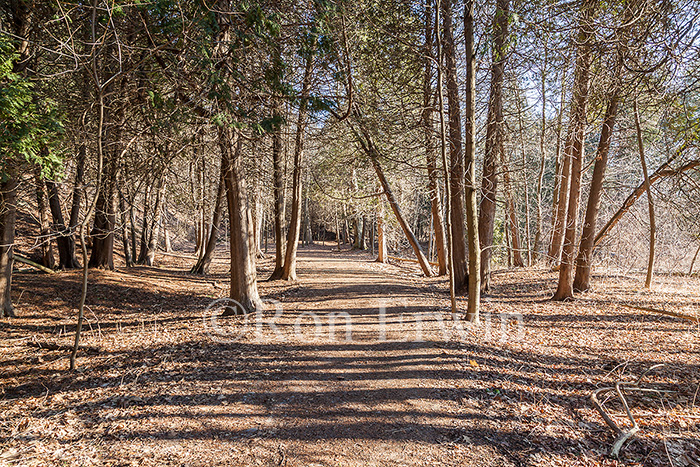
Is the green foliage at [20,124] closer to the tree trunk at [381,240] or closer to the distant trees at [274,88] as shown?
the distant trees at [274,88]

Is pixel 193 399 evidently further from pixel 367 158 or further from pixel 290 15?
pixel 367 158

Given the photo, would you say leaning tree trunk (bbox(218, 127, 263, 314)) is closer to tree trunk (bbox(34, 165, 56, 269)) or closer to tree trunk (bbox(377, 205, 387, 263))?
tree trunk (bbox(34, 165, 56, 269))

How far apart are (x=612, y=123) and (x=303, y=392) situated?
9067 millimetres

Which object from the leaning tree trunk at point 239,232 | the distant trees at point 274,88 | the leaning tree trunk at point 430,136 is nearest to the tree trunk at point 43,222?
the distant trees at point 274,88

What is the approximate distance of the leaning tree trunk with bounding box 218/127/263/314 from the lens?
736cm

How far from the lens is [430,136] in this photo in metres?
9.30

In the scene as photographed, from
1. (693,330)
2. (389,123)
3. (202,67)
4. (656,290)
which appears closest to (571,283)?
(693,330)

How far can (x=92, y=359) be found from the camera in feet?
19.0

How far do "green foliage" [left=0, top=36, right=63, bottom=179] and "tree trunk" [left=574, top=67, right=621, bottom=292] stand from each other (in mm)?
10692

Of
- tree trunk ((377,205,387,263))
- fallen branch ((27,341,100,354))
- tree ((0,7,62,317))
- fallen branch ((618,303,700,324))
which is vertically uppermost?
tree ((0,7,62,317))

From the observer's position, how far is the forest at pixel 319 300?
3701 millimetres

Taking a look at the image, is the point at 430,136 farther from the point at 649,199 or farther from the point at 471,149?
the point at 649,199

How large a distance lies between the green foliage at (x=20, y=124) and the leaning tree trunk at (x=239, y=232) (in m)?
2.69

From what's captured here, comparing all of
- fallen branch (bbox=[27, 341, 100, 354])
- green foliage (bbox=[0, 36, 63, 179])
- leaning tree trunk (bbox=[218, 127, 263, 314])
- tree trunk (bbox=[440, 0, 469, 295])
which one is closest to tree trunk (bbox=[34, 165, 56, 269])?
green foliage (bbox=[0, 36, 63, 179])
